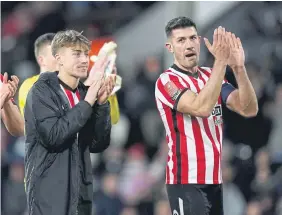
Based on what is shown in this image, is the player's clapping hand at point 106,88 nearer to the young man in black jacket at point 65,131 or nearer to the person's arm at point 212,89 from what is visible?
the young man in black jacket at point 65,131

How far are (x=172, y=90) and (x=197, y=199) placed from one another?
0.80 meters

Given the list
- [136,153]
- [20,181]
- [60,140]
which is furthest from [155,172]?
[60,140]

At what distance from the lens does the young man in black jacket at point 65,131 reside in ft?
20.9

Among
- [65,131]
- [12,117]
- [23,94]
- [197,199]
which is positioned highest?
[23,94]

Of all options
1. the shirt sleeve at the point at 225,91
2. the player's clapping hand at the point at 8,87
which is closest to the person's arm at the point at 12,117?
the player's clapping hand at the point at 8,87

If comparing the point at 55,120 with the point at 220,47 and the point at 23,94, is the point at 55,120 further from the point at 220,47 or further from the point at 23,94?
the point at 23,94

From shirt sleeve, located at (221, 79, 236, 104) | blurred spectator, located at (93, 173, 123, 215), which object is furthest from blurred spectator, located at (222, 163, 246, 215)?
shirt sleeve, located at (221, 79, 236, 104)

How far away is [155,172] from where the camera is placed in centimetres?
1211

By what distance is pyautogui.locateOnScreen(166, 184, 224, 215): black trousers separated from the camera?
22.7 ft

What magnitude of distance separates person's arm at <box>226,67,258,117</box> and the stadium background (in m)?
2.61

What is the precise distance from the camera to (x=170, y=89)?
705 cm

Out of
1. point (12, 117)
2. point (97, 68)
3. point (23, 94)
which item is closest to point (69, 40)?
point (97, 68)

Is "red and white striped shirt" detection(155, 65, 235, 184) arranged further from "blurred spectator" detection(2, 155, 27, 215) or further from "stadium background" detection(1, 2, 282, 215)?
"blurred spectator" detection(2, 155, 27, 215)

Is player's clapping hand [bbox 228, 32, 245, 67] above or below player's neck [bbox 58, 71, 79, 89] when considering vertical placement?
above
